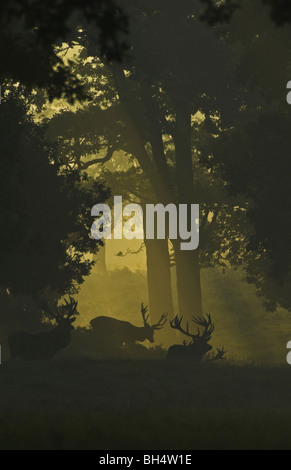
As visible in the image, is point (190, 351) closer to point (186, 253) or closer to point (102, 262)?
point (186, 253)

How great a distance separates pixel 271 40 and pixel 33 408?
576 inches

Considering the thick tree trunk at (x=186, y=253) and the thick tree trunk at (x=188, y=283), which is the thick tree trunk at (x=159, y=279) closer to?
the thick tree trunk at (x=188, y=283)

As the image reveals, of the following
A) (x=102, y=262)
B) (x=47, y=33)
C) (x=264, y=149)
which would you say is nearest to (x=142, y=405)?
(x=264, y=149)

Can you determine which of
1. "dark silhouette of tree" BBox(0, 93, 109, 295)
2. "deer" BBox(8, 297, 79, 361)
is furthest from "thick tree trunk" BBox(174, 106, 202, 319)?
"deer" BBox(8, 297, 79, 361)

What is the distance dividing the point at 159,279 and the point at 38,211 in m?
13.2

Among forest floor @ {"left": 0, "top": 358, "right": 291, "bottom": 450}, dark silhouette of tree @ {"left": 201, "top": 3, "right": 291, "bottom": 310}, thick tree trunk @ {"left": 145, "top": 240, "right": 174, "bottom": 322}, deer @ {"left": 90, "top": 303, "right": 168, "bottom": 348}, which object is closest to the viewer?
forest floor @ {"left": 0, "top": 358, "right": 291, "bottom": 450}

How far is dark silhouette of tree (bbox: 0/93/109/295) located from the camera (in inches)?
1000

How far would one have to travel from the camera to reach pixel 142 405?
20750mm

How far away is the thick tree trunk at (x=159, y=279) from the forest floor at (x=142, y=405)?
12.0m

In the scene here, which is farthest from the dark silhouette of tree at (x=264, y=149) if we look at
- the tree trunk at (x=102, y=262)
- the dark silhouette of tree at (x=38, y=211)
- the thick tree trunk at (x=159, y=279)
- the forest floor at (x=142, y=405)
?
the tree trunk at (x=102, y=262)

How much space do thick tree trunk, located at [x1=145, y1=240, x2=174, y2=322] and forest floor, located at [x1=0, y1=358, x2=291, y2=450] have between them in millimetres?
11989

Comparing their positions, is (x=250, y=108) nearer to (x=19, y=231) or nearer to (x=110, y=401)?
(x=19, y=231)

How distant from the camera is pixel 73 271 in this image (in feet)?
101

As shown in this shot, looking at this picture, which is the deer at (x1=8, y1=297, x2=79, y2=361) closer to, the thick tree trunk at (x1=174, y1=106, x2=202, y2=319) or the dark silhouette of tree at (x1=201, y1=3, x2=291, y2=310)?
the dark silhouette of tree at (x1=201, y1=3, x2=291, y2=310)
